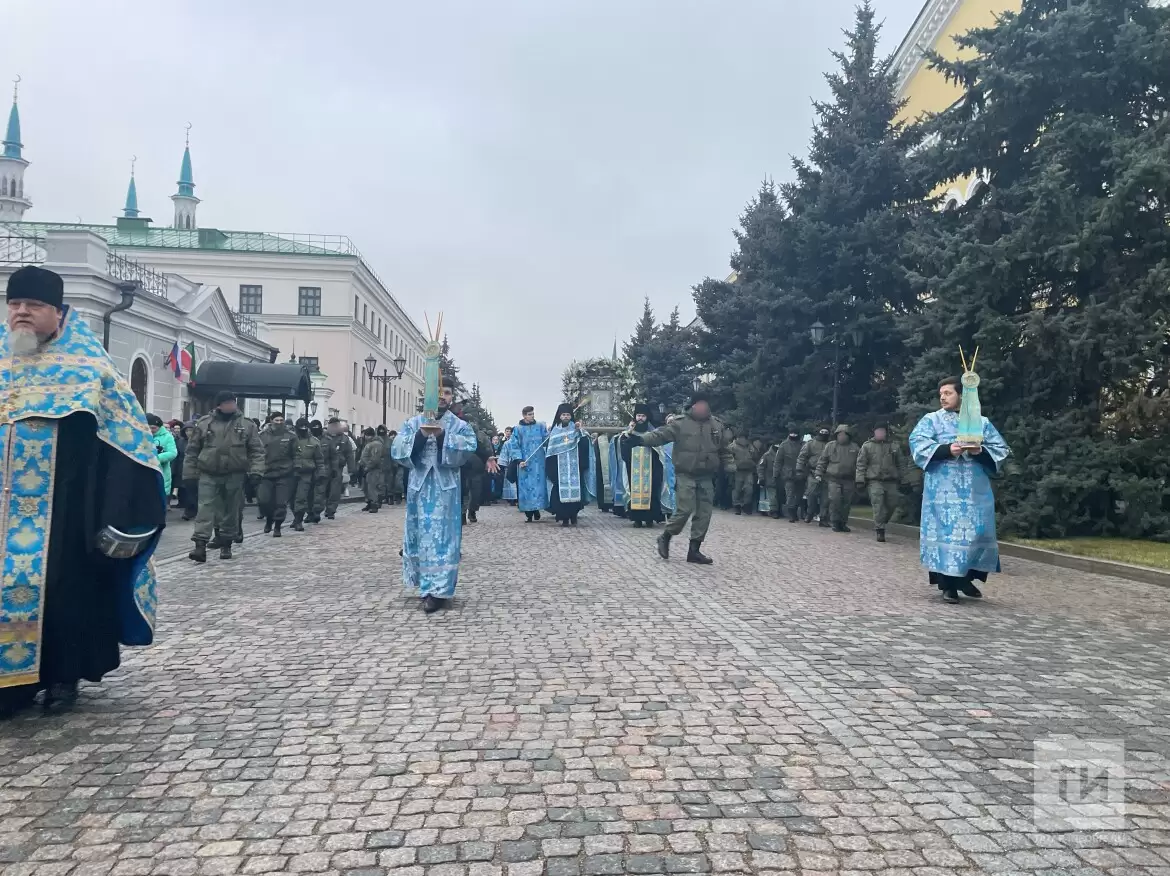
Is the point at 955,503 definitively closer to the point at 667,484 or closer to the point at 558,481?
the point at 667,484

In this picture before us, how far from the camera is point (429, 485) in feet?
27.0

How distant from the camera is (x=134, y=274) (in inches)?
1031

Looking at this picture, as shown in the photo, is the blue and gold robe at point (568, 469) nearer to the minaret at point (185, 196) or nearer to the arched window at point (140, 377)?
the arched window at point (140, 377)

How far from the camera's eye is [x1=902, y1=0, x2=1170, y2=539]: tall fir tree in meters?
13.4

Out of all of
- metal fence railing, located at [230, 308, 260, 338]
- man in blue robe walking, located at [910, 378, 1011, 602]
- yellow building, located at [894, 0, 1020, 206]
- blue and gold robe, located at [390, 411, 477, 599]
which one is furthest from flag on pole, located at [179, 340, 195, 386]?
man in blue robe walking, located at [910, 378, 1011, 602]

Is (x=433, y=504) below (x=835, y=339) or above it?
below

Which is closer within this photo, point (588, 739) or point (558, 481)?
point (588, 739)

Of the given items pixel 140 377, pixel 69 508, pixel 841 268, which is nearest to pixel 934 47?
pixel 841 268

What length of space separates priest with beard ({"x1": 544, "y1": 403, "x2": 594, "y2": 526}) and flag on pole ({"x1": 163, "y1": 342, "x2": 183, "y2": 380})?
13.7m

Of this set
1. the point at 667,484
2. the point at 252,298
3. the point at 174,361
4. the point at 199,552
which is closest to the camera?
the point at 199,552

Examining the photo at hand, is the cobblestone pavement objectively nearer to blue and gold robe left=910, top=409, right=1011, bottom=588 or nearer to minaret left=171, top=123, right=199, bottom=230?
blue and gold robe left=910, top=409, right=1011, bottom=588

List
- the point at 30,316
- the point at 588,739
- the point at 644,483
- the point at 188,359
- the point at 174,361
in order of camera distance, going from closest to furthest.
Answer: the point at 588,739 < the point at 30,316 < the point at 644,483 < the point at 174,361 < the point at 188,359

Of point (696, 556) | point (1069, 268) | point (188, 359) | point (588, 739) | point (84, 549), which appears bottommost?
point (588, 739)

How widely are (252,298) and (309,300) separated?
3.19 m
